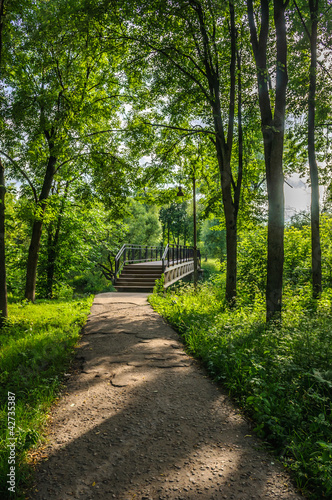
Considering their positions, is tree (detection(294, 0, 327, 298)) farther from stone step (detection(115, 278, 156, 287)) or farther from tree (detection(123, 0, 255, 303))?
stone step (detection(115, 278, 156, 287))

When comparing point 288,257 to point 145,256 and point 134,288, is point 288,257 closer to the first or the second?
point 134,288

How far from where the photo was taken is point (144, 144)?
995 cm

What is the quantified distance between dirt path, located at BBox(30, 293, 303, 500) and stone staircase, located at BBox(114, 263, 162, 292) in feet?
30.2

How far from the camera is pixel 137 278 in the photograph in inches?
582

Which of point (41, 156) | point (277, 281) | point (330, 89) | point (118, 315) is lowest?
point (118, 315)

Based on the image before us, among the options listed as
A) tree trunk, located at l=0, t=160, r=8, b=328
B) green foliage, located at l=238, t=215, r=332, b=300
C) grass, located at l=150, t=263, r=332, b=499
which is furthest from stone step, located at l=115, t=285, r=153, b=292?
grass, located at l=150, t=263, r=332, b=499

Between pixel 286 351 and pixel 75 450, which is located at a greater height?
pixel 286 351

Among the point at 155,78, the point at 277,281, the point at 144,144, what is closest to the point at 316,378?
the point at 277,281

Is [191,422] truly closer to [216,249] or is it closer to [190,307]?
[190,307]

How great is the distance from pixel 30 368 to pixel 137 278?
10552mm

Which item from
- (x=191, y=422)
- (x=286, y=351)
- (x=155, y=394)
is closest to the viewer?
(x=191, y=422)

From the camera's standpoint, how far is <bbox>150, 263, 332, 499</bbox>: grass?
7.74 ft

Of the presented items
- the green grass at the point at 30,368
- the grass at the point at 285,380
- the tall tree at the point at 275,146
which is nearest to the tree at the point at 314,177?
the tall tree at the point at 275,146

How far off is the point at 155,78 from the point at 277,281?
24.8ft
